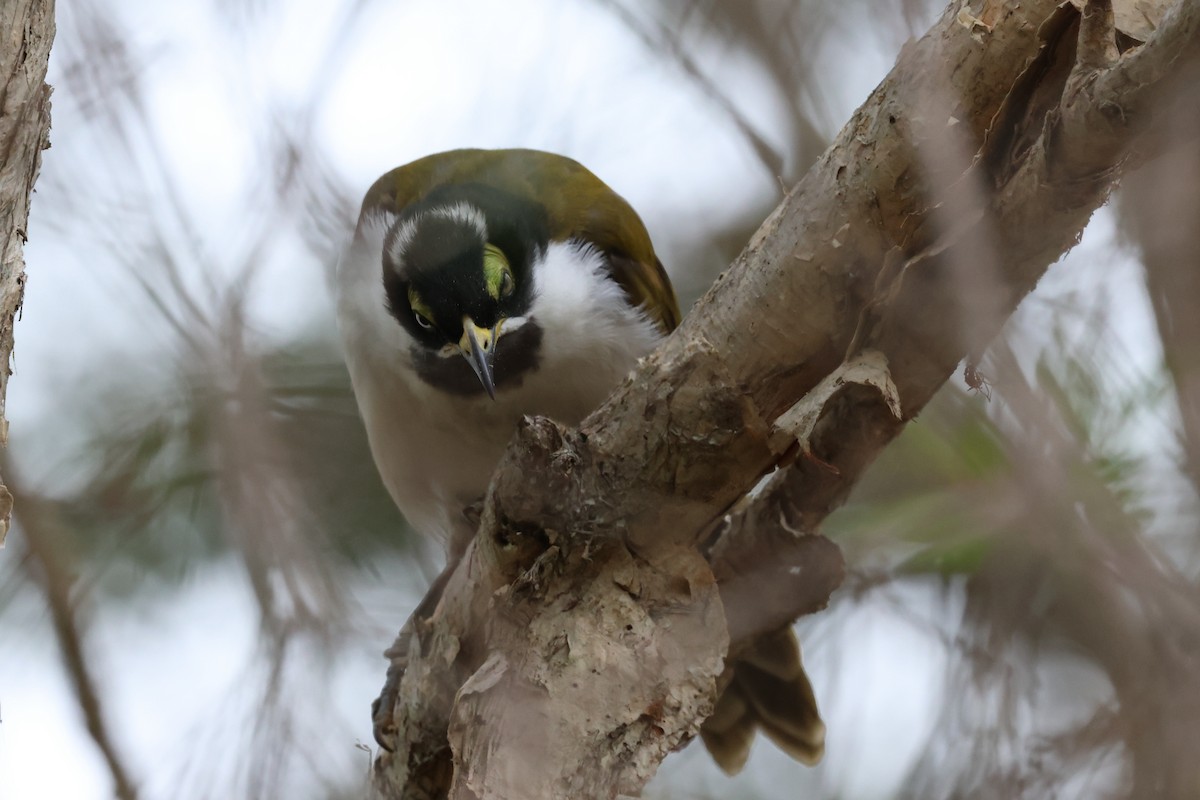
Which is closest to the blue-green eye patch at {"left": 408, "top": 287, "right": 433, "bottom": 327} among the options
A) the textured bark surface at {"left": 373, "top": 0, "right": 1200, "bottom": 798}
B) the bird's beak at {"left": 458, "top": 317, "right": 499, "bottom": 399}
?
the bird's beak at {"left": 458, "top": 317, "right": 499, "bottom": 399}

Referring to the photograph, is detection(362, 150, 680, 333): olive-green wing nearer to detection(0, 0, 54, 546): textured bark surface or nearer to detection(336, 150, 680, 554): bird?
detection(336, 150, 680, 554): bird

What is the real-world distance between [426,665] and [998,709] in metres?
1.48

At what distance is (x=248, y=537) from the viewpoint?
10.4ft

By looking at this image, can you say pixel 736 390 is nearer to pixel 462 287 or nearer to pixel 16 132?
pixel 462 287

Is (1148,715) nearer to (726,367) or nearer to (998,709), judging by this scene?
(998,709)

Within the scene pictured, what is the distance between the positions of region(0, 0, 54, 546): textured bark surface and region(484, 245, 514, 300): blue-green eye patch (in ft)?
4.42

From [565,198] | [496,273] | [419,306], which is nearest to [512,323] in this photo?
[496,273]

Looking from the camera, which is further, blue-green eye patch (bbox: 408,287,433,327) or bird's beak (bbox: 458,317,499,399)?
blue-green eye patch (bbox: 408,287,433,327)

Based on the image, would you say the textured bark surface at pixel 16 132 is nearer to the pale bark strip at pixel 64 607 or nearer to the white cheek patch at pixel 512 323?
the pale bark strip at pixel 64 607

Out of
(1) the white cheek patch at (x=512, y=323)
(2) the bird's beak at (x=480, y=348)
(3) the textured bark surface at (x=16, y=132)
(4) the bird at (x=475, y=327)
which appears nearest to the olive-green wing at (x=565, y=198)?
(4) the bird at (x=475, y=327)

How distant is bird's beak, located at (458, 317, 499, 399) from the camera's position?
312 cm

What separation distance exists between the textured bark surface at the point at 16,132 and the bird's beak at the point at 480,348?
1.23m

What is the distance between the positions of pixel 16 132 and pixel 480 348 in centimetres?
133

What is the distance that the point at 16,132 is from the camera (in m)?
2.10
